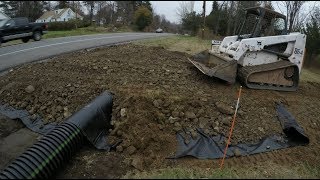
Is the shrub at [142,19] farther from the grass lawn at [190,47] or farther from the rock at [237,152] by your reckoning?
the rock at [237,152]

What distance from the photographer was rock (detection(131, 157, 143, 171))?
604 cm

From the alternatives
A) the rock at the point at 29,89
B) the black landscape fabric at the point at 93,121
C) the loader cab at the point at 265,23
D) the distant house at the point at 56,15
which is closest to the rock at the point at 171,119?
the black landscape fabric at the point at 93,121

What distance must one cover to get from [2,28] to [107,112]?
14.5 m

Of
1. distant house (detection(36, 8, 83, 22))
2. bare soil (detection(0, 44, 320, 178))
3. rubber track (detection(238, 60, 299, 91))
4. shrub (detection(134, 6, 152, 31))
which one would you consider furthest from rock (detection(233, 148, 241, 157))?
distant house (detection(36, 8, 83, 22))

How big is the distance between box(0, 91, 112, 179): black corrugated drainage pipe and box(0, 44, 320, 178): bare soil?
0.23 metres

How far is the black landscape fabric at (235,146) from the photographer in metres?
6.73

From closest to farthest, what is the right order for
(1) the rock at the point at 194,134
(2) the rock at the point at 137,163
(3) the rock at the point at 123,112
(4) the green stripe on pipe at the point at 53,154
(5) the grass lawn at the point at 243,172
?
(4) the green stripe on pipe at the point at 53,154 < (5) the grass lawn at the point at 243,172 < (2) the rock at the point at 137,163 < (1) the rock at the point at 194,134 < (3) the rock at the point at 123,112

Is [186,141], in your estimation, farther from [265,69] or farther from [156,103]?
[265,69]

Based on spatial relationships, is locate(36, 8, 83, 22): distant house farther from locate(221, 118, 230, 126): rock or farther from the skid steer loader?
locate(221, 118, 230, 126): rock

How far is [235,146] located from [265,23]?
502cm

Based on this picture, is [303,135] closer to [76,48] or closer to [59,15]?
[76,48]

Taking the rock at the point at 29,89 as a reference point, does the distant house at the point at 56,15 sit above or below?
above

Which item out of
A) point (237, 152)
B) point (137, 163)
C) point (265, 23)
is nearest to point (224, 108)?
point (237, 152)

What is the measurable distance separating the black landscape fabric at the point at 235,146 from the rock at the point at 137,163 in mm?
718
